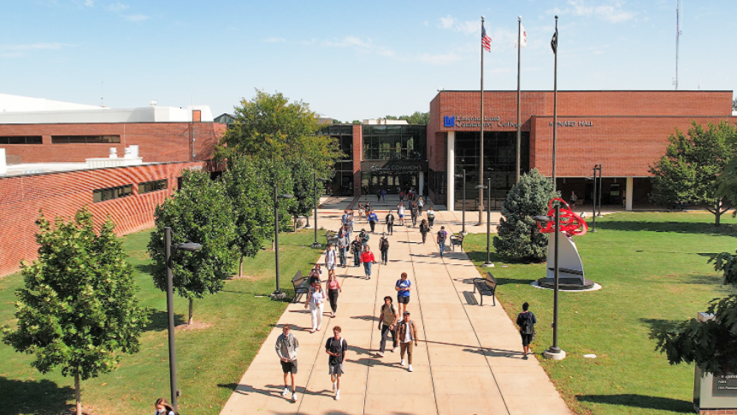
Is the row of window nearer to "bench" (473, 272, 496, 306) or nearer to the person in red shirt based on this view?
the person in red shirt

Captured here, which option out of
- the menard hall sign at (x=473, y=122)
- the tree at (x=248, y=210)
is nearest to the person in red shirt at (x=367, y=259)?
the tree at (x=248, y=210)

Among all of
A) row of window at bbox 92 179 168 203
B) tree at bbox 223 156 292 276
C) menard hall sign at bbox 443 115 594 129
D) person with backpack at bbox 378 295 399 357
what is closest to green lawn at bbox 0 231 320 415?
tree at bbox 223 156 292 276

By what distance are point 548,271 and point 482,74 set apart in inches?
835

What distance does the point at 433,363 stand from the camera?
14.2 metres

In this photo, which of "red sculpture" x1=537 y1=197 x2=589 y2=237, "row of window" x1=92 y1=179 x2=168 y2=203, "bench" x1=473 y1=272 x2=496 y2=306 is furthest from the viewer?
"row of window" x1=92 y1=179 x2=168 y2=203

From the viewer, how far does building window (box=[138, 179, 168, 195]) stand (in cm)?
3747

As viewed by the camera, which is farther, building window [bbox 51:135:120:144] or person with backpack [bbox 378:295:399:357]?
building window [bbox 51:135:120:144]

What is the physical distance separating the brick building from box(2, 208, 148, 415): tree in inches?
583

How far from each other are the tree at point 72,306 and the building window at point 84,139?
158 feet

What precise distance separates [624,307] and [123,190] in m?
28.6

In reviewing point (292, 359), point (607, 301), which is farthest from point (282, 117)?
point (292, 359)

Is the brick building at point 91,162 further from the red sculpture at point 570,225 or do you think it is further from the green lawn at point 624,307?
the green lawn at point 624,307

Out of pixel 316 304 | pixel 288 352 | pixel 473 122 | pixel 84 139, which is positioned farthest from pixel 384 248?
pixel 84 139

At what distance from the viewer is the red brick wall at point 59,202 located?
77.2ft
